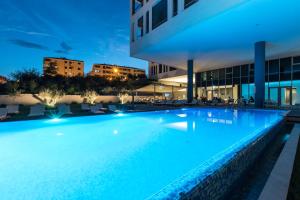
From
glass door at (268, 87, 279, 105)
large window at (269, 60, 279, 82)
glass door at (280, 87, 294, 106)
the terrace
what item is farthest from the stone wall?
glass door at (268, 87, 279, 105)

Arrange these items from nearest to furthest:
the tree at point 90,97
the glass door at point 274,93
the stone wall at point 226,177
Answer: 1. the stone wall at point 226,177
2. the glass door at point 274,93
3. the tree at point 90,97

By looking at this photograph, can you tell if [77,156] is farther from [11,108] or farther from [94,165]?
[11,108]

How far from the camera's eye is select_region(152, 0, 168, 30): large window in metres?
14.8

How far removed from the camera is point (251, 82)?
814 inches

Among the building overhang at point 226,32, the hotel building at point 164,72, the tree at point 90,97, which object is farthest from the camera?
the hotel building at point 164,72

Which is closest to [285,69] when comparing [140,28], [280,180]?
[140,28]

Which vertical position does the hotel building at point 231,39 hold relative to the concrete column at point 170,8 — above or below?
below

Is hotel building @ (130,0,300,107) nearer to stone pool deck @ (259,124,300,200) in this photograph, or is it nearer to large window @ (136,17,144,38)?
large window @ (136,17,144,38)

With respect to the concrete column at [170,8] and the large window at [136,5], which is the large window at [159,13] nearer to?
the concrete column at [170,8]

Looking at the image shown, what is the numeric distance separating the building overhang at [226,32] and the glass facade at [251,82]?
1.58 m

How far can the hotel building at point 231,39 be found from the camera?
9578 millimetres

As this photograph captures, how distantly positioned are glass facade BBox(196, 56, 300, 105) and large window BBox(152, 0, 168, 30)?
36.5ft

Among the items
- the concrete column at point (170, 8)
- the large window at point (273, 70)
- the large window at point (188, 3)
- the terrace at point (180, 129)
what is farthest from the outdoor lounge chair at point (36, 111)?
the large window at point (273, 70)

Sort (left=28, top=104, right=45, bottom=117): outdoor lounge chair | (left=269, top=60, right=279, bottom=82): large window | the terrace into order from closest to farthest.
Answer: the terrace < (left=28, top=104, right=45, bottom=117): outdoor lounge chair < (left=269, top=60, right=279, bottom=82): large window
